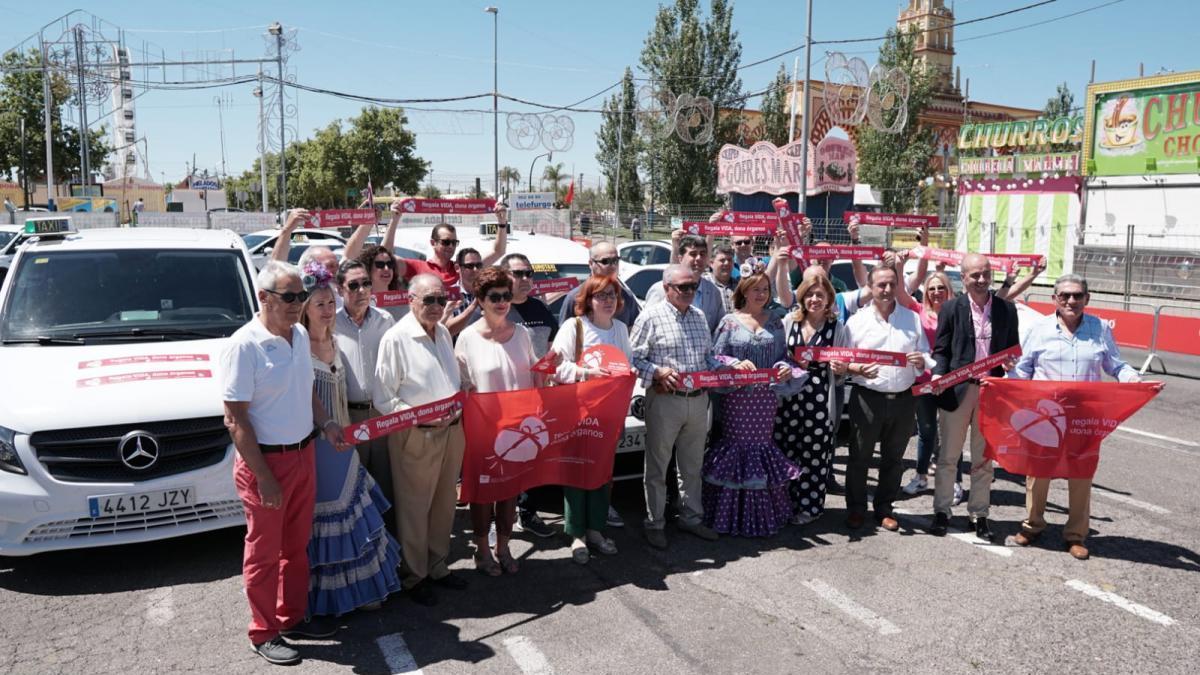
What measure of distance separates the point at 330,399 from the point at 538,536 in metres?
2.08

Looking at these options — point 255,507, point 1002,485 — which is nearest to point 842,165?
point 1002,485

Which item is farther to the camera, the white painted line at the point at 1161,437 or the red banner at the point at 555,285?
the white painted line at the point at 1161,437

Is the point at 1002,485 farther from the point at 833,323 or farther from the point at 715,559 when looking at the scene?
the point at 715,559

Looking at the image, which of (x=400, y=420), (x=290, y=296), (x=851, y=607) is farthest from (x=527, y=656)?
(x=290, y=296)

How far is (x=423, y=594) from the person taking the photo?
487 cm

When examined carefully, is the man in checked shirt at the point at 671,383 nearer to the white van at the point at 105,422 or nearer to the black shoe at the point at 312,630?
the black shoe at the point at 312,630

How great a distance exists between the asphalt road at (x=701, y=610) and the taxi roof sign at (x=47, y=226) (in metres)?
2.86

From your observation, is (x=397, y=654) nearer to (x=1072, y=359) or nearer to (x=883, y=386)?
(x=883, y=386)

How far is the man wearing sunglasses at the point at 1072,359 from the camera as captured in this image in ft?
18.3

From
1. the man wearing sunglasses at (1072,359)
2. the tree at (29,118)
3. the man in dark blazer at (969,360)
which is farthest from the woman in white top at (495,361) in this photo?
the tree at (29,118)

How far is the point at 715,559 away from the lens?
5570 millimetres

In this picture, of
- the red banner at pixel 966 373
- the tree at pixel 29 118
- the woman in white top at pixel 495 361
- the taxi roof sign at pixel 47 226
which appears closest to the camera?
the woman in white top at pixel 495 361

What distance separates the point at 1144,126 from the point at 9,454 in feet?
95.3

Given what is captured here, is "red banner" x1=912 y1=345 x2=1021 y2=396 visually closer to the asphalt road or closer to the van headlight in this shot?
the asphalt road
